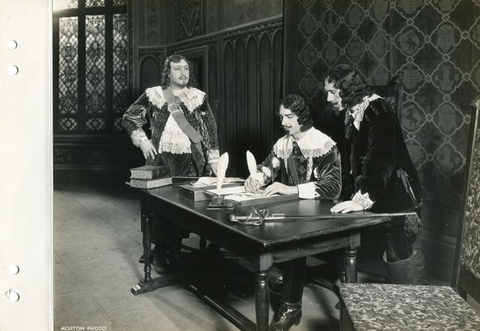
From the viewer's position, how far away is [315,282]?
9.65ft

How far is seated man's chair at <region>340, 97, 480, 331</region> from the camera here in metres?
1.48

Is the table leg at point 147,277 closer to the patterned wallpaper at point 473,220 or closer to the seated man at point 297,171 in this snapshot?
the seated man at point 297,171

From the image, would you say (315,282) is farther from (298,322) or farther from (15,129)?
(15,129)

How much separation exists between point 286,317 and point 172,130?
Answer: 4.97 feet

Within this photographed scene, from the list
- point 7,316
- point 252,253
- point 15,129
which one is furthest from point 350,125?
point 7,316

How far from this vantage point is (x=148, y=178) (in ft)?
8.50

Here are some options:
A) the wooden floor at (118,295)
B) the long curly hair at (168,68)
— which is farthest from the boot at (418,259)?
the long curly hair at (168,68)

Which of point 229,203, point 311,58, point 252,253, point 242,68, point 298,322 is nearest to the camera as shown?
point 252,253

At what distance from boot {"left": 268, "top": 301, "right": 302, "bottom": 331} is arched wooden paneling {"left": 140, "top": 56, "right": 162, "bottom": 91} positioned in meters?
3.78

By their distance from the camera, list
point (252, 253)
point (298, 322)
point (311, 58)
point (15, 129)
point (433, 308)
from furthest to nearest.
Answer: point (311, 58)
point (298, 322)
point (252, 253)
point (433, 308)
point (15, 129)

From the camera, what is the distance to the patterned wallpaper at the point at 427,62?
2594 mm

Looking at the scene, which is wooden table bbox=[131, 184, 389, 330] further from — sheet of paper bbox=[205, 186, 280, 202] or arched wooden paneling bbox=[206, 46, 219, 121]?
arched wooden paneling bbox=[206, 46, 219, 121]

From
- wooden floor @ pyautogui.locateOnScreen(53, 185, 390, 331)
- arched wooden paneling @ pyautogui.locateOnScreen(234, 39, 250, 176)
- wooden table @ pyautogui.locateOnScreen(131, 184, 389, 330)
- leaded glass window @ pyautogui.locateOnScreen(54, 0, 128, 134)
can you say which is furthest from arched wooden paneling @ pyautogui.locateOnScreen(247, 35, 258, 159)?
wooden table @ pyautogui.locateOnScreen(131, 184, 389, 330)

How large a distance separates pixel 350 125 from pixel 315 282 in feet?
3.72
